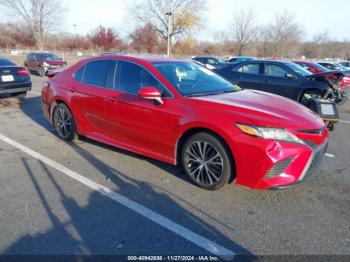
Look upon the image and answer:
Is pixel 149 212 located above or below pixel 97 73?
below

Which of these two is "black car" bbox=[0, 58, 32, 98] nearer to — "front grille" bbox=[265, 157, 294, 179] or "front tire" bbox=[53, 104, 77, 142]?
"front tire" bbox=[53, 104, 77, 142]

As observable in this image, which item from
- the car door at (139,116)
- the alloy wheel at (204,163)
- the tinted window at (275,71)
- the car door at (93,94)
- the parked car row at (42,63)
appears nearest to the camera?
the alloy wheel at (204,163)

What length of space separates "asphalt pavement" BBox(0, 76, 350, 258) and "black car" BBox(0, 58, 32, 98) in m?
5.37

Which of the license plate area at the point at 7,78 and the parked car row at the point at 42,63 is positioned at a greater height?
the parked car row at the point at 42,63

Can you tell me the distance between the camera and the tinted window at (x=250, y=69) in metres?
9.86

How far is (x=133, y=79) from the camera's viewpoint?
445 cm

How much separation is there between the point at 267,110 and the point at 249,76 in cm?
656

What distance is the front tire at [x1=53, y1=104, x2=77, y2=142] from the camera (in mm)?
5488

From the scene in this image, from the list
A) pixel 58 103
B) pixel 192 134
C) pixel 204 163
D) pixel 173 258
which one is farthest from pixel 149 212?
pixel 58 103

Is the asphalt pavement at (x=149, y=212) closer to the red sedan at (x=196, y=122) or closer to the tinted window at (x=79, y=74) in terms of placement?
the red sedan at (x=196, y=122)

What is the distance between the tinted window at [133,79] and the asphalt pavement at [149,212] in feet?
3.71

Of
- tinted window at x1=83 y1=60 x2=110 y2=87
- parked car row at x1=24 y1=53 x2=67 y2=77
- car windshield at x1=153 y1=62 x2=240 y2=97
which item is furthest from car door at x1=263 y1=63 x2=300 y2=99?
parked car row at x1=24 y1=53 x2=67 y2=77

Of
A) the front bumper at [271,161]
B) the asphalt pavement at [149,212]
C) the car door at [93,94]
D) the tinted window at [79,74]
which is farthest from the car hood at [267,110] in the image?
the tinted window at [79,74]

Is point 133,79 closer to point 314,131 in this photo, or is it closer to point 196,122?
point 196,122
